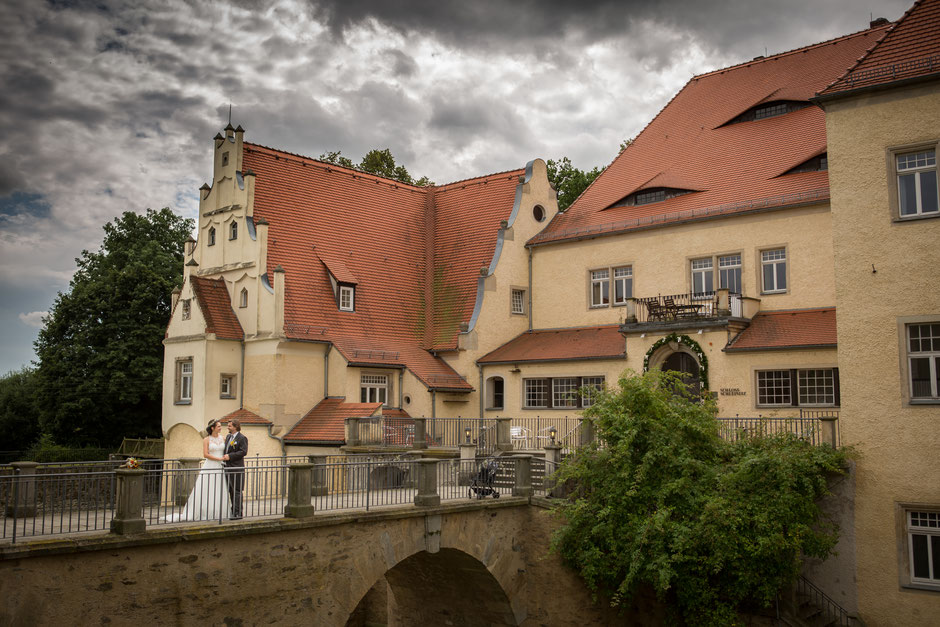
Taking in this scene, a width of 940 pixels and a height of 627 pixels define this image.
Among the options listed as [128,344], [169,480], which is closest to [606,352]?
[169,480]

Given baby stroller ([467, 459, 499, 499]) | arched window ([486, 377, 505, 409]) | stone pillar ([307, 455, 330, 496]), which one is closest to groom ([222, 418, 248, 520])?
stone pillar ([307, 455, 330, 496])

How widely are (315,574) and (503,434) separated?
33.5 feet

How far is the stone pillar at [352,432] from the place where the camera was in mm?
25328

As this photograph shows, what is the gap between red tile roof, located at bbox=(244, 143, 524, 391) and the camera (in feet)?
96.0

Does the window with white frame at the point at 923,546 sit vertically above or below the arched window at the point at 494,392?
below

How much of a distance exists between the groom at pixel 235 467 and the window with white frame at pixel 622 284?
1615 cm

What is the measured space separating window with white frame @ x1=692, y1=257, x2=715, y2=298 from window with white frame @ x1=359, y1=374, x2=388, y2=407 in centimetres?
1038

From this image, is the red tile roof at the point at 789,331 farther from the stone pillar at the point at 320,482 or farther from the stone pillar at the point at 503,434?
the stone pillar at the point at 320,482

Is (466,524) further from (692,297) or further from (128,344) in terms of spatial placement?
(128,344)

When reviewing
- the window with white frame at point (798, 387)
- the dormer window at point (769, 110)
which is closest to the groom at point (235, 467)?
the window with white frame at point (798, 387)

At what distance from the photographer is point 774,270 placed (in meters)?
25.3

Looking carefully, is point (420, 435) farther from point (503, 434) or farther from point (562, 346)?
point (562, 346)

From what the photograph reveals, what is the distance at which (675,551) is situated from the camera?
55.8ft

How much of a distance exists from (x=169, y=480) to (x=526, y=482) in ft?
26.9
